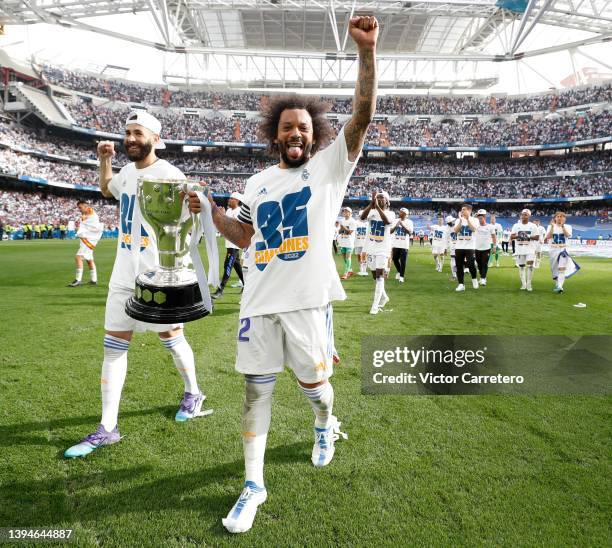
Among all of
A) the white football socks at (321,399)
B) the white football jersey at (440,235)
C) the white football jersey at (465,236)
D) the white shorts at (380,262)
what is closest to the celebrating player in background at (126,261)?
the white football socks at (321,399)

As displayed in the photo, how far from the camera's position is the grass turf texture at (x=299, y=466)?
2.26 metres

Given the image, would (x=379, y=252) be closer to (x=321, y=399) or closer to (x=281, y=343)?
(x=321, y=399)

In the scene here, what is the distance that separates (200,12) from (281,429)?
4361cm

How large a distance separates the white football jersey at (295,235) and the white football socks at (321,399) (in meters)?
0.55

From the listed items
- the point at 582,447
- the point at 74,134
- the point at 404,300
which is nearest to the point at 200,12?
the point at 74,134

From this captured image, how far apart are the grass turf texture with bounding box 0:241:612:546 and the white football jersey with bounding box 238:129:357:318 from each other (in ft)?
3.81

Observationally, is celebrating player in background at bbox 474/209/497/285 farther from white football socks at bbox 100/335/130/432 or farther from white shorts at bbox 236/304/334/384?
white football socks at bbox 100/335/130/432

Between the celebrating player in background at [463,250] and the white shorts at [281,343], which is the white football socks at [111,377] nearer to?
the white shorts at [281,343]

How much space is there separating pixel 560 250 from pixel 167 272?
11641 millimetres

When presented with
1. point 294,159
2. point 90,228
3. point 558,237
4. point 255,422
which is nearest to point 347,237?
point 558,237

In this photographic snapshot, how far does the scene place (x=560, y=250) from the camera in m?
11.2

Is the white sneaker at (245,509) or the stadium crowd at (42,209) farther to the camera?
the stadium crowd at (42,209)

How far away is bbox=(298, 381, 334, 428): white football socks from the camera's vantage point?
8.52 ft

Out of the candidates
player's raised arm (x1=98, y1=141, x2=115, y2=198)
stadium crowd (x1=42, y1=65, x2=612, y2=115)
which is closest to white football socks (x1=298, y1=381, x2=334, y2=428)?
player's raised arm (x1=98, y1=141, x2=115, y2=198)
